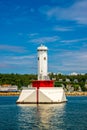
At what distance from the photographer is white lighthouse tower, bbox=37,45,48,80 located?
97.8 metres

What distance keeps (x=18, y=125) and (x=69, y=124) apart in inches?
241

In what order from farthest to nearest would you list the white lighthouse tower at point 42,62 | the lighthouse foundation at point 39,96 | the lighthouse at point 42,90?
1. the white lighthouse tower at point 42,62
2. the lighthouse at point 42,90
3. the lighthouse foundation at point 39,96

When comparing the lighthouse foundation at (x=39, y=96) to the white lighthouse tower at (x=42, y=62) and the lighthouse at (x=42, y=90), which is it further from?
the white lighthouse tower at (x=42, y=62)

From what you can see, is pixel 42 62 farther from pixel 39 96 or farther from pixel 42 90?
pixel 39 96

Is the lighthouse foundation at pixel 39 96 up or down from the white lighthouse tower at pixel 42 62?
down

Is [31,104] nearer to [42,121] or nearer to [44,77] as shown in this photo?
[44,77]

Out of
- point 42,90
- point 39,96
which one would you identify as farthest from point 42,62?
point 39,96

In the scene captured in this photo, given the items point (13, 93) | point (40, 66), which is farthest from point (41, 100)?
point (13, 93)

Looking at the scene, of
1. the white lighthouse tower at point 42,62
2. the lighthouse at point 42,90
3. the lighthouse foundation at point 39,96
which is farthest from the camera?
the white lighthouse tower at point 42,62

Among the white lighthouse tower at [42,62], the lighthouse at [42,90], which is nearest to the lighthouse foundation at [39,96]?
the lighthouse at [42,90]

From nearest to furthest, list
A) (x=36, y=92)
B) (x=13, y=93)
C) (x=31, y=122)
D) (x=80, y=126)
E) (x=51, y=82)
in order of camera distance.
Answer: (x=80, y=126) < (x=31, y=122) < (x=36, y=92) < (x=51, y=82) < (x=13, y=93)

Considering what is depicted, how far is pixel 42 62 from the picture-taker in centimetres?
9794

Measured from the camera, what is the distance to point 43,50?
98000 mm

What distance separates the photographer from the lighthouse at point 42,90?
92562 mm
